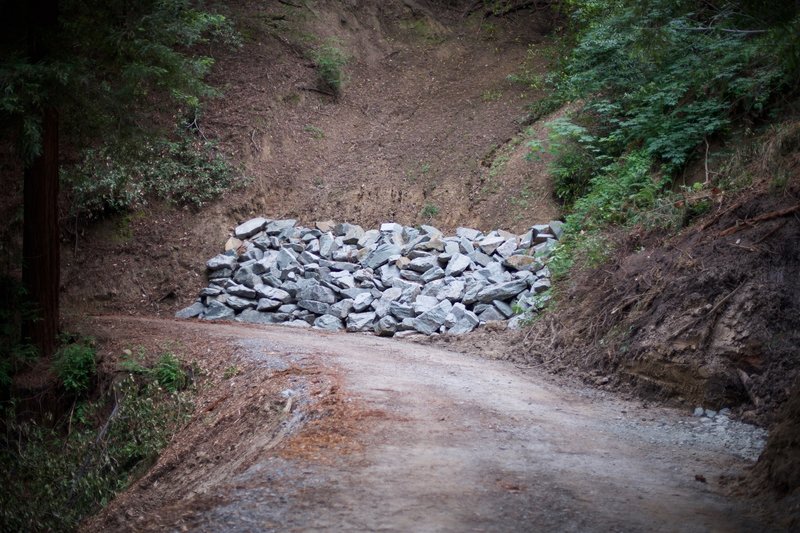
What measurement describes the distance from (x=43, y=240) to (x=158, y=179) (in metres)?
5.84

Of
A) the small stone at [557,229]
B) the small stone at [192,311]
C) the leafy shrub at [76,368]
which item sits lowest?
the leafy shrub at [76,368]

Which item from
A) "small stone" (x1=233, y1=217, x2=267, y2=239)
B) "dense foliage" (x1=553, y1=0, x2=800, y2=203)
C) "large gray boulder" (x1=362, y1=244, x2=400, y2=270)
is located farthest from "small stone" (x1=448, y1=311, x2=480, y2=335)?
"small stone" (x1=233, y1=217, x2=267, y2=239)

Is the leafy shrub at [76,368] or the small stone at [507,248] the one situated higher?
the small stone at [507,248]

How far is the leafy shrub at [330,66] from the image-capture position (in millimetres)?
20062

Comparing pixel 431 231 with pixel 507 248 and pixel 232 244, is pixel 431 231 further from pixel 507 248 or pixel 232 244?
pixel 232 244

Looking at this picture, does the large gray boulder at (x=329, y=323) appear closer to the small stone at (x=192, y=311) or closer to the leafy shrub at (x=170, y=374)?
the small stone at (x=192, y=311)

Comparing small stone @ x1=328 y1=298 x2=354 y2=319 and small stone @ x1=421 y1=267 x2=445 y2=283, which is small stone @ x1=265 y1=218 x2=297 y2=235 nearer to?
small stone @ x1=328 y1=298 x2=354 y2=319

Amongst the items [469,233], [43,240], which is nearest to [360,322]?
[469,233]

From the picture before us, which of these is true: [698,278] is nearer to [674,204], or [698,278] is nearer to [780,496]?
[674,204]

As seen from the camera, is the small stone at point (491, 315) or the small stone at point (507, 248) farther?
the small stone at point (507, 248)

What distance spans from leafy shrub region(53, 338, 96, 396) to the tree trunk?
0.58 metres

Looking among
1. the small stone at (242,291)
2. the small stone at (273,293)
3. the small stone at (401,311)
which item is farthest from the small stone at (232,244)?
the small stone at (401,311)

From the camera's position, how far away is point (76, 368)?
10.8m

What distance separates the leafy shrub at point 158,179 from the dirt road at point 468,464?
30.4 ft
